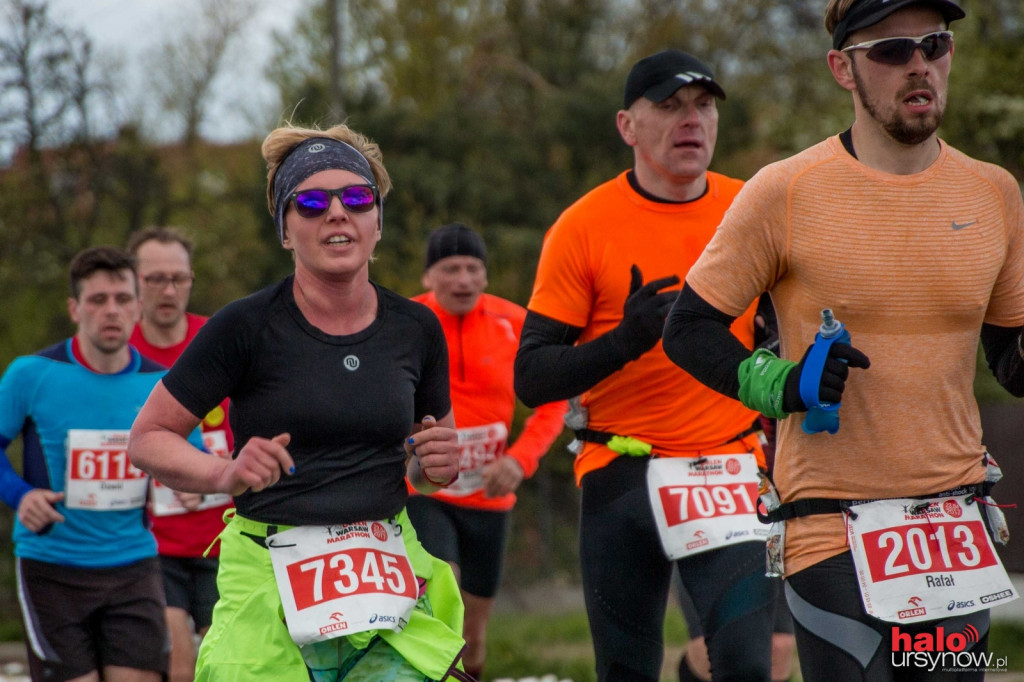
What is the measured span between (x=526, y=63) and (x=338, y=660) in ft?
57.2

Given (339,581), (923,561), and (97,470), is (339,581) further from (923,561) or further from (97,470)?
(97,470)

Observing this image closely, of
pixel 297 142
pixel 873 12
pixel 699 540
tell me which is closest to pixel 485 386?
pixel 699 540

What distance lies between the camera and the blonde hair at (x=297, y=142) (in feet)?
12.9

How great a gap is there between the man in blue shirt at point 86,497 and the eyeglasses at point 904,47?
12.8 feet

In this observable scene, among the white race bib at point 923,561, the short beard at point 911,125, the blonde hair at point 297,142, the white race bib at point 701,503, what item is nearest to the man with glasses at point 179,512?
the blonde hair at point 297,142

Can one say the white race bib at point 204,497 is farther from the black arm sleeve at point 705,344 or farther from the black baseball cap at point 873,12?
the black baseball cap at point 873,12

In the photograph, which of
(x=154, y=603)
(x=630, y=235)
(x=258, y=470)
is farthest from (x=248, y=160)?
(x=258, y=470)

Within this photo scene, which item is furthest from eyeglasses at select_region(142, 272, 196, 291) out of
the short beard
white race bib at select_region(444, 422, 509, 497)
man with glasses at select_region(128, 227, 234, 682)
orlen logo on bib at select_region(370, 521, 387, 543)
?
the short beard

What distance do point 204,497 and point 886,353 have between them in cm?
411

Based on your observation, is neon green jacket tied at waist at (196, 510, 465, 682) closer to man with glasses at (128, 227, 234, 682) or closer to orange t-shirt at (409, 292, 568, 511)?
man with glasses at (128, 227, 234, 682)

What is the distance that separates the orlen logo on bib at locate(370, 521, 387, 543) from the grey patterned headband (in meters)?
0.88

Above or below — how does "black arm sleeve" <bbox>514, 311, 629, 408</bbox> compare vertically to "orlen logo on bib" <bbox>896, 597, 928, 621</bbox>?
above

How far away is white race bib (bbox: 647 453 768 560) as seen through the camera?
4.46 meters

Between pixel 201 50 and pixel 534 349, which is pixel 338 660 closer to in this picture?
pixel 534 349
